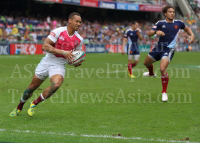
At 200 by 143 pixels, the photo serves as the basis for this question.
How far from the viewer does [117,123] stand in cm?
648

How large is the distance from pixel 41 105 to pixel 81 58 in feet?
7.03

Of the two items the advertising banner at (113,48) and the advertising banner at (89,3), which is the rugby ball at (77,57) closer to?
the advertising banner at (113,48)

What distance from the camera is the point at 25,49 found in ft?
103

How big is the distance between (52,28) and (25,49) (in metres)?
7.78

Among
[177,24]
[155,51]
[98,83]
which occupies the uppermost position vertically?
[177,24]

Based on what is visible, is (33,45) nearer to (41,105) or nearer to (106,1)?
(106,1)

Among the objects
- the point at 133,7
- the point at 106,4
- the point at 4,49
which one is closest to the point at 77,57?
the point at 4,49

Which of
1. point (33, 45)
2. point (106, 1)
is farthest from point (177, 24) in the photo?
point (106, 1)

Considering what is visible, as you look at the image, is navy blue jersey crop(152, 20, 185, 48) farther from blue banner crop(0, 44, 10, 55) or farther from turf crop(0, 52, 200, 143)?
blue banner crop(0, 44, 10, 55)

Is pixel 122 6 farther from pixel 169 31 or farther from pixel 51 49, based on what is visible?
pixel 51 49

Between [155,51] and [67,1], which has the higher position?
[67,1]

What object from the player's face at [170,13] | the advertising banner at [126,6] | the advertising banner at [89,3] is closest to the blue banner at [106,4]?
the advertising banner at [89,3]

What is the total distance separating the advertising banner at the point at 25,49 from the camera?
30422 millimetres

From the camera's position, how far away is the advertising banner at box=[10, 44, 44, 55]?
30422 millimetres
